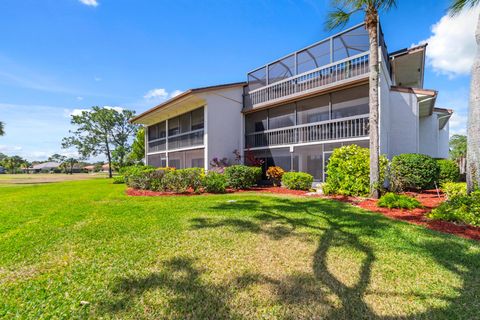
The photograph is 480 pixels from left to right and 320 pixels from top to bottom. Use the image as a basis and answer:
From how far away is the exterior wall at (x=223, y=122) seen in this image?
1530 cm

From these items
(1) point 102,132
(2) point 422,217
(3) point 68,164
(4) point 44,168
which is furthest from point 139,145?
(4) point 44,168

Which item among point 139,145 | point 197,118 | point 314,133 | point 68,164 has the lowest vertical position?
point 68,164

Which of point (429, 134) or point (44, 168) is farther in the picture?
point (44, 168)

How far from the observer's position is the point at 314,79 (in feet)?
43.2

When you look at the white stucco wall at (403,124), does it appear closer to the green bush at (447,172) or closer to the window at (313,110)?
the green bush at (447,172)

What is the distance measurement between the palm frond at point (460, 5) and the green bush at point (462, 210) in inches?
242

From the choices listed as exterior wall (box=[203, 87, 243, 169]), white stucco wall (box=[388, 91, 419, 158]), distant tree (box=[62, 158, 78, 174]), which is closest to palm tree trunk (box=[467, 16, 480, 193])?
white stucco wall (box=[388, 91, 419, 158])

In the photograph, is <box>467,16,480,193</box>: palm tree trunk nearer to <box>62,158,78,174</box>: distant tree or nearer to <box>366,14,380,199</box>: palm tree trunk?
<box>366,14,380,199</box>: palm tree trunk

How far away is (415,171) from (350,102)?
441 centimetres

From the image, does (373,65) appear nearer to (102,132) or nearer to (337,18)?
(337,18)

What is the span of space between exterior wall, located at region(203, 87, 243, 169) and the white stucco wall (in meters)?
9.21

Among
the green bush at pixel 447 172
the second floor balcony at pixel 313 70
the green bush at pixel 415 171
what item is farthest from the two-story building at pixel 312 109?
the green bush at pixel 447 172

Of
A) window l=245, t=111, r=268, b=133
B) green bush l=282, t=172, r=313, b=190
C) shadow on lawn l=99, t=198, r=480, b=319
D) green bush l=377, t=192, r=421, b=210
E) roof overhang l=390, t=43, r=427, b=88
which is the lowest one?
shadow on lawn l=99, t=198, r=480, b=319

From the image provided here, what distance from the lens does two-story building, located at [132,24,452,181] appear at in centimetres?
1173
